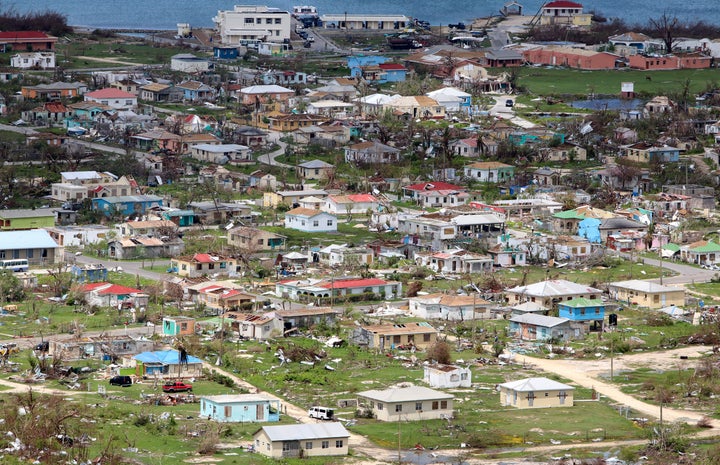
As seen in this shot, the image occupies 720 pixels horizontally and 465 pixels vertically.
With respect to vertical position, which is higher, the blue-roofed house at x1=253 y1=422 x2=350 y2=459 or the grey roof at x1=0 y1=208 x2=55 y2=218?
the grey roof at x1=0 y1=208 x2=55 y2=218

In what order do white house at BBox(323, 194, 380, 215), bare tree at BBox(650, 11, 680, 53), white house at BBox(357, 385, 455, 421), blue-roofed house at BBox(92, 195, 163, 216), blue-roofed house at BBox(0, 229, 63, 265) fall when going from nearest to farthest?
white house at BBox(357, 385, 455, 421)
blue-roofed house at BBox(0, 229, 63, 265)
blue-roofed house at BBox(92, 195, 163, 216)
white house at BBox(323, 194, 380, 215)
bare tree at BBox(650, 11, 680, 53)

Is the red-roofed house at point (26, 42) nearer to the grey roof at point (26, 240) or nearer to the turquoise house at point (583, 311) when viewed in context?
the grey roof at point (26, 240)

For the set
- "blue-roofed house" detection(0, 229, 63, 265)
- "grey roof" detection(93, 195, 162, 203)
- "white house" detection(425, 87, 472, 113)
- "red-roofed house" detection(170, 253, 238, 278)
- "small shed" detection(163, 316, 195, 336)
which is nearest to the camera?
"small shed" detection(163, 316, 195, 336)

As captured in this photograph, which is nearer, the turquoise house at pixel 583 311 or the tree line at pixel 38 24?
the turquoise house at pixel 583 311

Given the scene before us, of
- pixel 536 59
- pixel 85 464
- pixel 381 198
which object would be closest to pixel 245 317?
pixel 85 464

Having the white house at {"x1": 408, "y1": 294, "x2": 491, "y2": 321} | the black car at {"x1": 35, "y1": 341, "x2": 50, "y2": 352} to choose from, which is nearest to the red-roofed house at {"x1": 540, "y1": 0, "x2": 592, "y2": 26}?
the white house at {"x1": 408, "y1": 294, "x2": 491, "y2": 321}

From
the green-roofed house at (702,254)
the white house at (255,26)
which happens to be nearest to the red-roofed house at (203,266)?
the green-roofed house at (702,254)

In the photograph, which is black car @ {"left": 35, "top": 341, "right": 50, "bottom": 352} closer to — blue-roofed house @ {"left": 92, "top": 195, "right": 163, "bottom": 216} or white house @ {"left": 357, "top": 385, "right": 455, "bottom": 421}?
white house @ {"left": 357, "top": 385, "right": 455, "bottom": 421}
